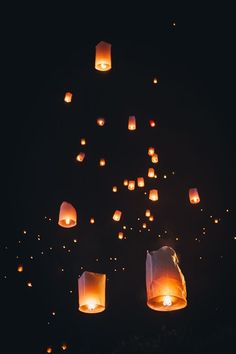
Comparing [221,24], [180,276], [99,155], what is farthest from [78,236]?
[180,276]

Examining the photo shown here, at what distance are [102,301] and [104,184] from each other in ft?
15.7

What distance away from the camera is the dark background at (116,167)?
267 inches

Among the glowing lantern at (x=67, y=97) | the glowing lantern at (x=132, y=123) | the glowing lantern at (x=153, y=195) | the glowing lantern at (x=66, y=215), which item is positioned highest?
the glowing lantern at (x=67, y=97)

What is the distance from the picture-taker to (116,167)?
8.16 metres

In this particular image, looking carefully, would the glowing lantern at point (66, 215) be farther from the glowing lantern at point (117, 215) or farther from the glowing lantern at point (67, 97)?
the glowing lantern at point (67, 97)

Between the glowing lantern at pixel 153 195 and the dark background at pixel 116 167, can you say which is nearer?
the dark background at pixel 116 167

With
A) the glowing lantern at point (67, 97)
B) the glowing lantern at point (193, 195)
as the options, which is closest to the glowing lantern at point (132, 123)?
the glowing lantern at point (67, 97)

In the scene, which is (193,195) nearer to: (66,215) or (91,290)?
(66,215)

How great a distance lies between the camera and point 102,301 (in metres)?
3.38

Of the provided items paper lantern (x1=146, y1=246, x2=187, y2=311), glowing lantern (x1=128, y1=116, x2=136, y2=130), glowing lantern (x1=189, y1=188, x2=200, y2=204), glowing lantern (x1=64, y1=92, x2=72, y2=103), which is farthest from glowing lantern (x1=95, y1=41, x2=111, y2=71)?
paper lantern (x1=146, y1=246, x2=187, y2=311)

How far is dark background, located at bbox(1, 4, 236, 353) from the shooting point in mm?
6777

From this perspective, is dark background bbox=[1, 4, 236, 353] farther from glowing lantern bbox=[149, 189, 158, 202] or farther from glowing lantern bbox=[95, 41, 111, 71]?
glowing lantern bbox=[95, 41, 111, 71]

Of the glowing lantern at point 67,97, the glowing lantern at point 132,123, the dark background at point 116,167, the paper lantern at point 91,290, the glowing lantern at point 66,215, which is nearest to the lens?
the paper lantern at point 91,290

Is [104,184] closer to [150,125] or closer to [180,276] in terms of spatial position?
[150,125]
